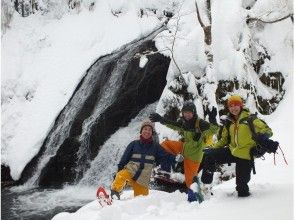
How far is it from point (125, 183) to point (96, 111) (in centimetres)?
744

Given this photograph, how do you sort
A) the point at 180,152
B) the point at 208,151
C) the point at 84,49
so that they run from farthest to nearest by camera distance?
the point at 84,49 < the point at 180,152 < the point at 208,151

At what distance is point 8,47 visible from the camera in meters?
18.4

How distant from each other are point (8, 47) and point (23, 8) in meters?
2.12

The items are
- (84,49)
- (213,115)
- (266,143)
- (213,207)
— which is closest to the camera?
(213,207)

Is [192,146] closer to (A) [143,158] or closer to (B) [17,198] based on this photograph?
(A) [143,158]

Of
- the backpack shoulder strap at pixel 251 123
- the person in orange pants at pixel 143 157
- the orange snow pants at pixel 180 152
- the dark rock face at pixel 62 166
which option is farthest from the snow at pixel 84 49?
the backpack shoulder strap at pixel 251 123

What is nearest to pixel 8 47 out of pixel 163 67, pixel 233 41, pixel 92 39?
pixel 92 39

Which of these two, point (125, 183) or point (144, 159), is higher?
point (144, 159)

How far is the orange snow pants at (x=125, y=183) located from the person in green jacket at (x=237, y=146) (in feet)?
3.35

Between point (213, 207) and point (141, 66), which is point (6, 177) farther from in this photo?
point (213, 207)

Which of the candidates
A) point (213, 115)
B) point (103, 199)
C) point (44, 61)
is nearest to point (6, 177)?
point (44, 61)

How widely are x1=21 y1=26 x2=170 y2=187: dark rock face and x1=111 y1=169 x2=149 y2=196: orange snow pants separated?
21.7ft

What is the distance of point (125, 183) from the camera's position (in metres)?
5.64

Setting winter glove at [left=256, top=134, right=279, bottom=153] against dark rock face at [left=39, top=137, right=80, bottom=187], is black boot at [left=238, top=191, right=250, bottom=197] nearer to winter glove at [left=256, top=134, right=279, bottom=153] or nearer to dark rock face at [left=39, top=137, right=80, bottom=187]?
winter glove at [left=256, top=134, right=279, bottom=153]
